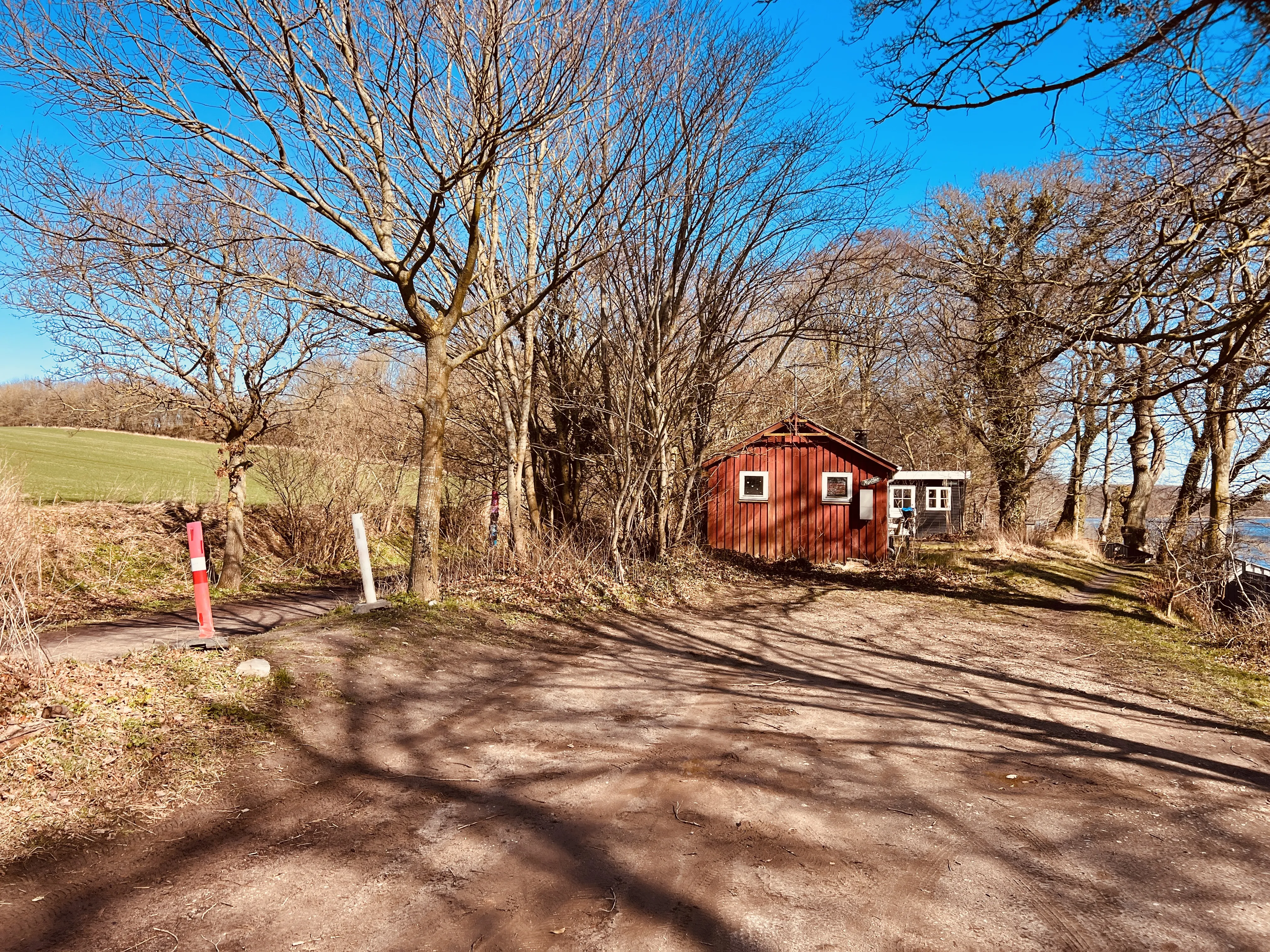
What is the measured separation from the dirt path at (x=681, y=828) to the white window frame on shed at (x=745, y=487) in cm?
1301

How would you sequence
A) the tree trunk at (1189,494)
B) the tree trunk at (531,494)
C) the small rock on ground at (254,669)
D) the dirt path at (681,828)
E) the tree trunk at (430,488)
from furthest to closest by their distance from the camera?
the tree trunk at (531,494), the tree trunk at (1189,494), the tree trunk at (430,488), the small rock on ground at (254,669), the dirt path at (681,828)

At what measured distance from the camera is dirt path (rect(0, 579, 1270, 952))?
8.76ft

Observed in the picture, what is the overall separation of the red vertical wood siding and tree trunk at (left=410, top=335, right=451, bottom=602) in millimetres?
11495

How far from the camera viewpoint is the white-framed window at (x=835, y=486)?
19141 mm

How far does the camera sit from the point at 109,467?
22.5m

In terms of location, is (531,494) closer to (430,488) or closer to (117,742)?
(430,488)

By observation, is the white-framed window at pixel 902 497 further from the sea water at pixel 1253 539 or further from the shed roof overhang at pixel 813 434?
the sea water at pixel 1253 539

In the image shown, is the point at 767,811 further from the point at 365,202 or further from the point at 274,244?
the point at 274,244

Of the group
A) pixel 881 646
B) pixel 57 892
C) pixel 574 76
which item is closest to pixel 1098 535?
pixel 881 646

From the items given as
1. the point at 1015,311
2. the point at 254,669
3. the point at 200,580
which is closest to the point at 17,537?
the point at 200,580

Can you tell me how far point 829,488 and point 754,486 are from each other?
1993 millimetres

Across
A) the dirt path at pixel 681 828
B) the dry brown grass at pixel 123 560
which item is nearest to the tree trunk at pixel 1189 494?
the dirt path at pixel 681 828

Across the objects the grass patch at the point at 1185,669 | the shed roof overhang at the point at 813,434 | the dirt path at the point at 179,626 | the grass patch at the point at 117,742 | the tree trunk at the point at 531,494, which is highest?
the shed roof overhang at the point at 813,434

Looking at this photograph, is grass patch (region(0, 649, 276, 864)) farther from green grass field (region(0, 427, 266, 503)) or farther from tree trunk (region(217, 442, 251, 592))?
green grass field (region(0, 427, 266, 503))
